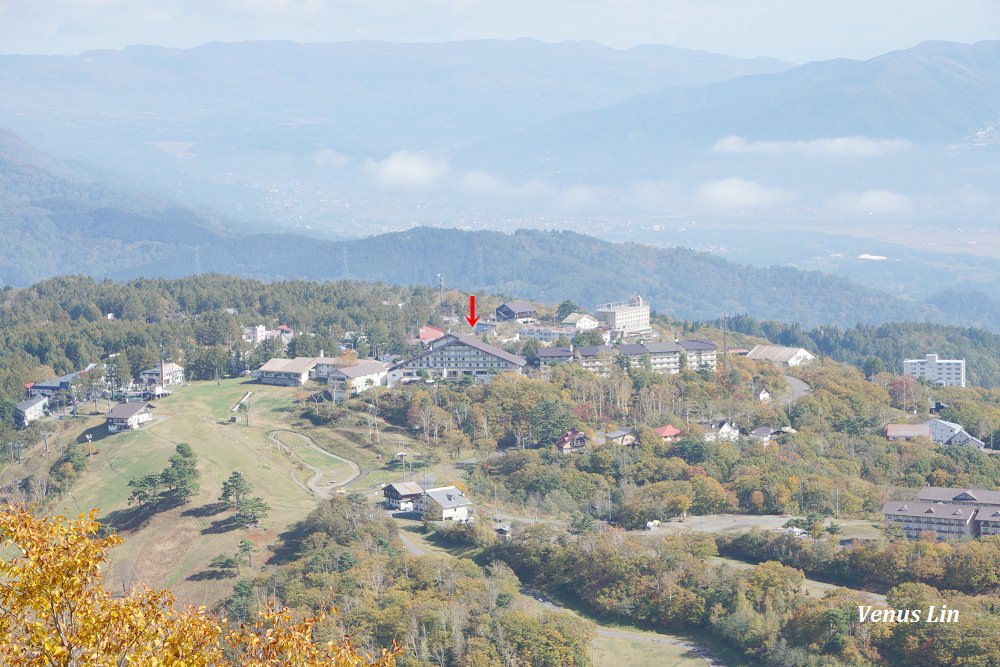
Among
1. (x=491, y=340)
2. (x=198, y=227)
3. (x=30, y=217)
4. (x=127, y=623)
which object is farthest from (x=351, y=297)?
(x=30, y=217)

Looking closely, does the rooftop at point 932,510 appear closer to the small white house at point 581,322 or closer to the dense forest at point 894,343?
the small white house at point 581,322

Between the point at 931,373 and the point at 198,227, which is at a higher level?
the point at 198,227

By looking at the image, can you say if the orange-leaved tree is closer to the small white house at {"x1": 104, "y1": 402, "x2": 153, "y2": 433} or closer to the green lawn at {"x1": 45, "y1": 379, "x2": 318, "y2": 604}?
the green lawn at {"x1": 45, "y1": 379, "x2": 318, "y2": 604}

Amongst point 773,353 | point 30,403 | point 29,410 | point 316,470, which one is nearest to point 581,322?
point 773,353

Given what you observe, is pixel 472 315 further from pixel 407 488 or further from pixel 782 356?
pixel 407 488

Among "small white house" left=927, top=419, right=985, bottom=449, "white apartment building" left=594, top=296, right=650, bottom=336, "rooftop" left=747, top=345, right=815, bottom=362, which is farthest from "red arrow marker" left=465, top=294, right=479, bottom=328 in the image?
"small white house" left=927, top=419, right=985, bottom=449

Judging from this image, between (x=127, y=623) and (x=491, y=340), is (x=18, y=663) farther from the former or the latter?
(x=491, y=340)

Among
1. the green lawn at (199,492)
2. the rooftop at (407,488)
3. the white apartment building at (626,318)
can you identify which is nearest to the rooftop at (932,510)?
the rooftop at (407,488)
